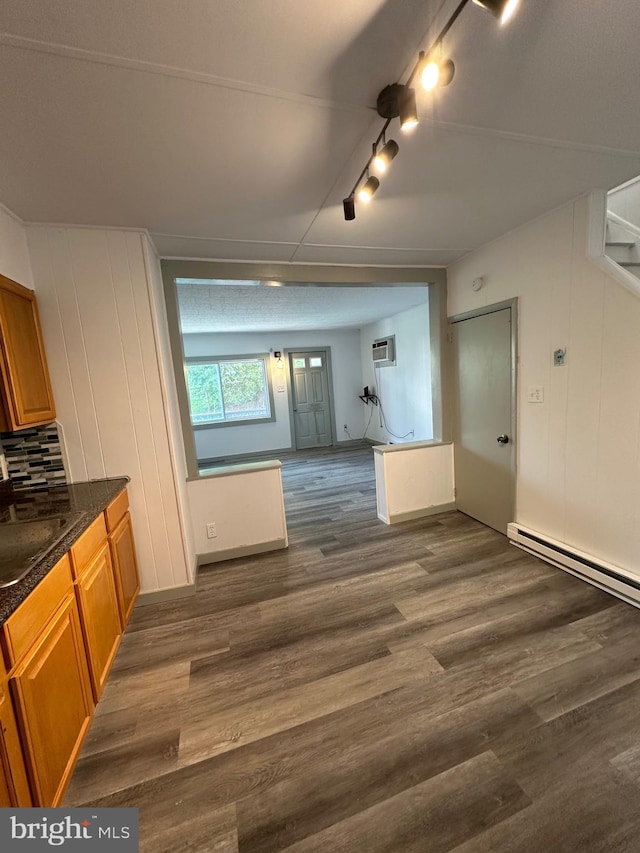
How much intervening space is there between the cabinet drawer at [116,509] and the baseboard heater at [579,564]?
9.71ft

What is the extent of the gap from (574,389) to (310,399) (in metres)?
5.08

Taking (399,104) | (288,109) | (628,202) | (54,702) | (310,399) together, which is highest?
(628,202)

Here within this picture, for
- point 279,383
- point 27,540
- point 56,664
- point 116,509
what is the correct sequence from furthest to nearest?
point 279,383, point 116,509, point 27,540, point 56,664

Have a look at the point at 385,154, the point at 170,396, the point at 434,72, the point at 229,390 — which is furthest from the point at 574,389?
the point at 229,390

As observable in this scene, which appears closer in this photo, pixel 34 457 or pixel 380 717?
pixel 380 717

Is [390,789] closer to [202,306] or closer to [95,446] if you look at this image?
[95,446]

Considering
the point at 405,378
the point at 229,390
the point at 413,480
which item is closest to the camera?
the point at 413,480

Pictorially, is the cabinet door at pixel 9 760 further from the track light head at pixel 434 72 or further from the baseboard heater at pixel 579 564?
the baseboard heater at pixel 579 564

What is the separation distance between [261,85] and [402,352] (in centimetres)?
475

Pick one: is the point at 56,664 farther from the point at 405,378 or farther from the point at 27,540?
the point at 405,378

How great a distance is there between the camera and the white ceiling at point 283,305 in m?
3.74

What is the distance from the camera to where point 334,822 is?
114 cm

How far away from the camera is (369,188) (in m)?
1.55

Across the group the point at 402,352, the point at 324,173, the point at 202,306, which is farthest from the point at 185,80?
the point at 402,352
